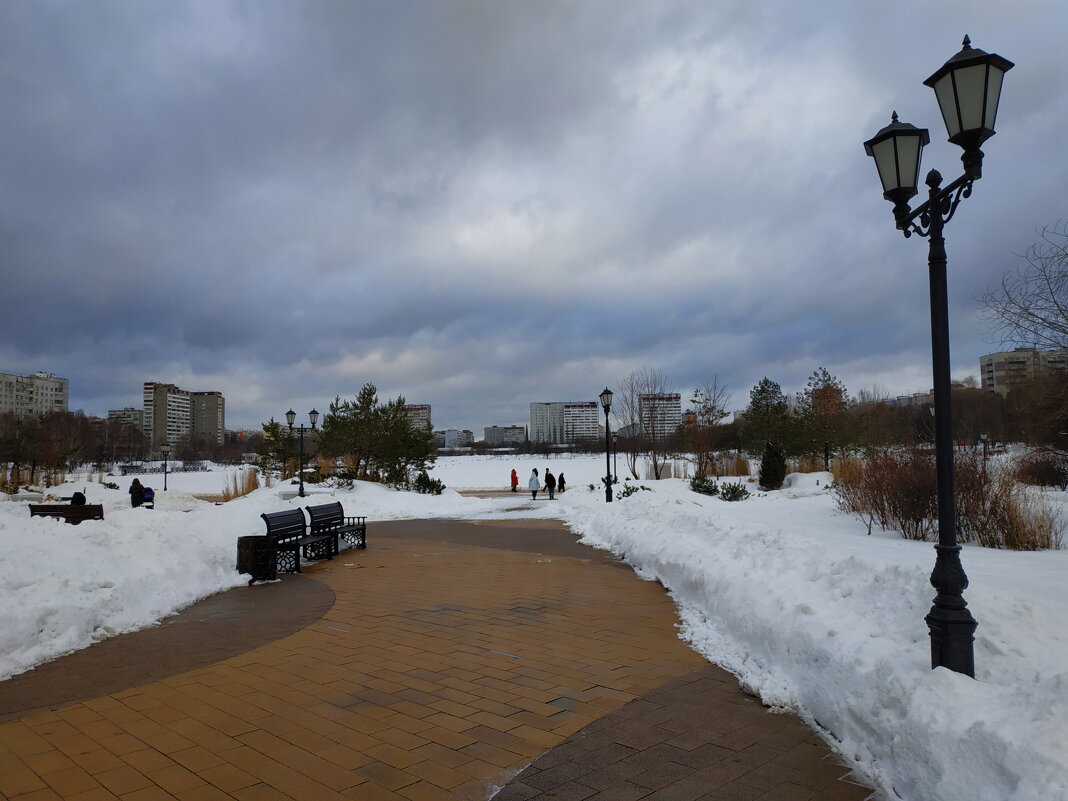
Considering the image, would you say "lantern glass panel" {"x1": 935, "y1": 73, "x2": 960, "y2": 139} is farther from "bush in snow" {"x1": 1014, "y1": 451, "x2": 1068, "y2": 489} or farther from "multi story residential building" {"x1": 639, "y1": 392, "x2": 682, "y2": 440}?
"multi story residential building" {"x1": 639, "y1": 392, "x2": 682, "y2": 440}

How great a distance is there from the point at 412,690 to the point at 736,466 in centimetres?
2981

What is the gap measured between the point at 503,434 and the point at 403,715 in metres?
163

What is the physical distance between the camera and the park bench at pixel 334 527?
1336cm

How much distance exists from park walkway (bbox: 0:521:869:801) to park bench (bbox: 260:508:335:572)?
8.22ft

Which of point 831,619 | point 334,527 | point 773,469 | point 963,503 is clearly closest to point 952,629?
point 831,619

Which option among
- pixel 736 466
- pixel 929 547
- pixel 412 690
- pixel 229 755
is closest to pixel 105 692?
pixel 229 755

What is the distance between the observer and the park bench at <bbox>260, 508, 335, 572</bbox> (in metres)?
10.6

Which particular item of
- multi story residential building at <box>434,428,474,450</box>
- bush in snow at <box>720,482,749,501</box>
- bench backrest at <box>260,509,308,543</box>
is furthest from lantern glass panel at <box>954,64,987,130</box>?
multi story residential building at <box>434,428,474,450</box>

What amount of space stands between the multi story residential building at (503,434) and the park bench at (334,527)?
142 metres

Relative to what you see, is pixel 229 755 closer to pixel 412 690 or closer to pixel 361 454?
pixel 412 690

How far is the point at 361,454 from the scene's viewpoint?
32.4m

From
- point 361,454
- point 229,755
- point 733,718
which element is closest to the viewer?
point 229,755

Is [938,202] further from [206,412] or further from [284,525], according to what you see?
[206,412]

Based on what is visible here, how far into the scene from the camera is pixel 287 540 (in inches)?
478
